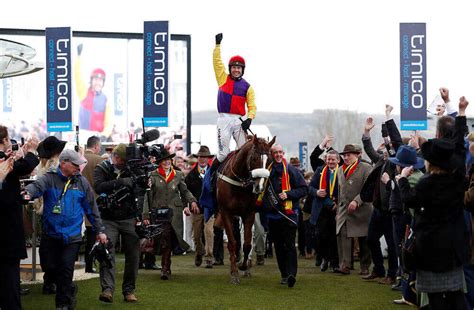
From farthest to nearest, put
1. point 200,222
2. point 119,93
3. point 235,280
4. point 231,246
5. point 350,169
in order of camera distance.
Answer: point 119,93, point 200,222, point 350,169, point 231,246, point 235,280

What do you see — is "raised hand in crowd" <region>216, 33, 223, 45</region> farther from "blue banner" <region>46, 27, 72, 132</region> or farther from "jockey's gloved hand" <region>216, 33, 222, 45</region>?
"blue banner" <region>46, 27, 72, 132</region>

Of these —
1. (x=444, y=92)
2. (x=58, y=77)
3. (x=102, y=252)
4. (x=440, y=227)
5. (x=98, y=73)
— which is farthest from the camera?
(x=98, y=73)

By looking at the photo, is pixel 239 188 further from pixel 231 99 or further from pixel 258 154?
pixel 231 99

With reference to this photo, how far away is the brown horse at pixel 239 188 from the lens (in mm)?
13672

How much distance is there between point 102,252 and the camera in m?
10.6

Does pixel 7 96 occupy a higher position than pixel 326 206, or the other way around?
pixel 7 96

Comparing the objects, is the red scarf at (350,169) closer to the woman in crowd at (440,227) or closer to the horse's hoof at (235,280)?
the horse's hoof at (235,280)

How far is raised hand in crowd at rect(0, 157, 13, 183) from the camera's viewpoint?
28.8 feet

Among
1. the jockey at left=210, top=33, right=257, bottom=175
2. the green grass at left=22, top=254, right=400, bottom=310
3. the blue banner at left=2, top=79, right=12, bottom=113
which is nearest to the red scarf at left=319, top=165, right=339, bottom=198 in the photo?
the green grass at left=22, top=254, right=400, bottom=310

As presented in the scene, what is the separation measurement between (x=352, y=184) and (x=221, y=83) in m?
2.66

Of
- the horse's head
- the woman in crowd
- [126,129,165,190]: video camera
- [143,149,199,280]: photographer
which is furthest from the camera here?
[143,149,199,280]: photographer

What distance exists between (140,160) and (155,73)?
14530 mm

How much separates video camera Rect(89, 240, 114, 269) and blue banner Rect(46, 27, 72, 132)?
53.7 ft

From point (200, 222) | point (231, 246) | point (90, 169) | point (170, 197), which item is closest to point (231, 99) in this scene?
point (170, 197)
